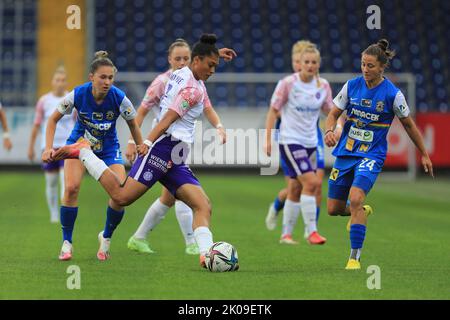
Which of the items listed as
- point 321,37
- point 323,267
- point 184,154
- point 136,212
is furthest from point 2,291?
point 321,37

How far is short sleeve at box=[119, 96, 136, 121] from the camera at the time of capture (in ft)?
28.9

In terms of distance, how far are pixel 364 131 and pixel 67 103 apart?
8.79ft

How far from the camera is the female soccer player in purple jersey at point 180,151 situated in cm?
815

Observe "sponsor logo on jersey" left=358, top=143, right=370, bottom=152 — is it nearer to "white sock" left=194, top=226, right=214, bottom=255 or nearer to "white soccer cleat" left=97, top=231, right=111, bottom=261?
"white sock" left=194, top=226, right=214, bottom=255

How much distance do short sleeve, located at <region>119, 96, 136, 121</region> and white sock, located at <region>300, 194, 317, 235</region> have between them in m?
2.95

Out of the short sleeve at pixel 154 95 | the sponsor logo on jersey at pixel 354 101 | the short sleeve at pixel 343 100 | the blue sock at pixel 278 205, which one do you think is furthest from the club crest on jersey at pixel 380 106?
the blue sock at pixel 278 205

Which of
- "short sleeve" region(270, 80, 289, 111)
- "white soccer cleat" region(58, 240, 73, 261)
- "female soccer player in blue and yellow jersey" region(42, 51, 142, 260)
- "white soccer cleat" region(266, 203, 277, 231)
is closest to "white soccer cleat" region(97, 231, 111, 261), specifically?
"female soccer player in blue and yellow jersey" region(42, 51, 142, 260)

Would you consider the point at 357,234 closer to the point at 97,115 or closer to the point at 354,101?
the point at 354,101

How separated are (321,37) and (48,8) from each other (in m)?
8.75

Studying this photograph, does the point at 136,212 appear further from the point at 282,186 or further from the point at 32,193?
the point at 282,186

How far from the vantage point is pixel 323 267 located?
873cm

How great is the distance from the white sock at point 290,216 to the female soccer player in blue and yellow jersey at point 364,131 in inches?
95.4

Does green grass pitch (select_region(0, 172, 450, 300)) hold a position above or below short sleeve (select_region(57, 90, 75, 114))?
below

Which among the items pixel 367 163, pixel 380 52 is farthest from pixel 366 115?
pixel 380 52
